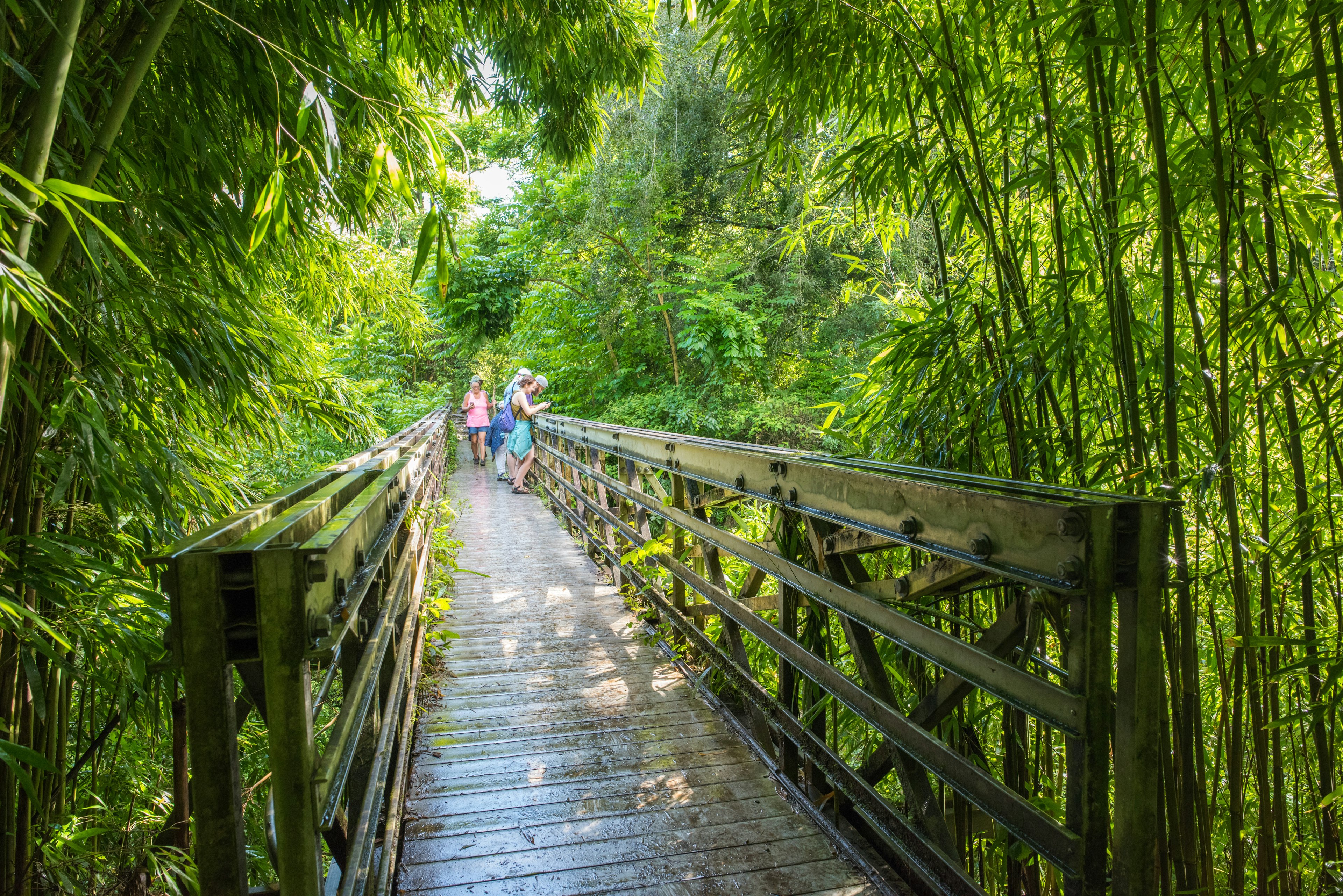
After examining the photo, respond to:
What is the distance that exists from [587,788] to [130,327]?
1.74 metres

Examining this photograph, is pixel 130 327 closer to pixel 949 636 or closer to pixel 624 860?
pixel 624 860

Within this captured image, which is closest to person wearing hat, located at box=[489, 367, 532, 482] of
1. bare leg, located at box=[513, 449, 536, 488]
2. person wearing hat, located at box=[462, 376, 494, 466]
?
person wearing hat, located at box=[462, 376, 494, 466]

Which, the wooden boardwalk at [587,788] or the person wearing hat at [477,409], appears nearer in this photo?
the wooden boardwalk at [587,788]

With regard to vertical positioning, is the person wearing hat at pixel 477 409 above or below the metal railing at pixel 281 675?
above

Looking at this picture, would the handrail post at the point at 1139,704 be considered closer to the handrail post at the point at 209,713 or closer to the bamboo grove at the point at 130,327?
the handrail post at the point at 209,713

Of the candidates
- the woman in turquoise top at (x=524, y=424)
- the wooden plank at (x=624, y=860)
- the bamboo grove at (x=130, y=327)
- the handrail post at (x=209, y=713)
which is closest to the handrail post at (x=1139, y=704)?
the wooden plank at (x=624, y=860)

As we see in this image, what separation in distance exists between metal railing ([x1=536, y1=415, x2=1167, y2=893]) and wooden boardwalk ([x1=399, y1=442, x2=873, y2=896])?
21cm

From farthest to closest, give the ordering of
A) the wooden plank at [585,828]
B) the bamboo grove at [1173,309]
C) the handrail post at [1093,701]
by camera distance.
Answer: the wooden plank at [585,828]
the bamboo grove at [1173,309]
the handrail post at [1093,701]

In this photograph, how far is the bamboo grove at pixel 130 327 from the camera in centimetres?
130

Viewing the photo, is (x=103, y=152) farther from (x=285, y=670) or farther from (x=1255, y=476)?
(x=1255, y=476)

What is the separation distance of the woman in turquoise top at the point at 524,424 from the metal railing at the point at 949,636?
19.3 feet

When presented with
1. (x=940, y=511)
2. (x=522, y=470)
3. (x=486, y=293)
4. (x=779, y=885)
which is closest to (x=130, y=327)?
(x=940, y=511)

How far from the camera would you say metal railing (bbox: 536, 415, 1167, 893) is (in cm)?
108

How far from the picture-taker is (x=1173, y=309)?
120cm
